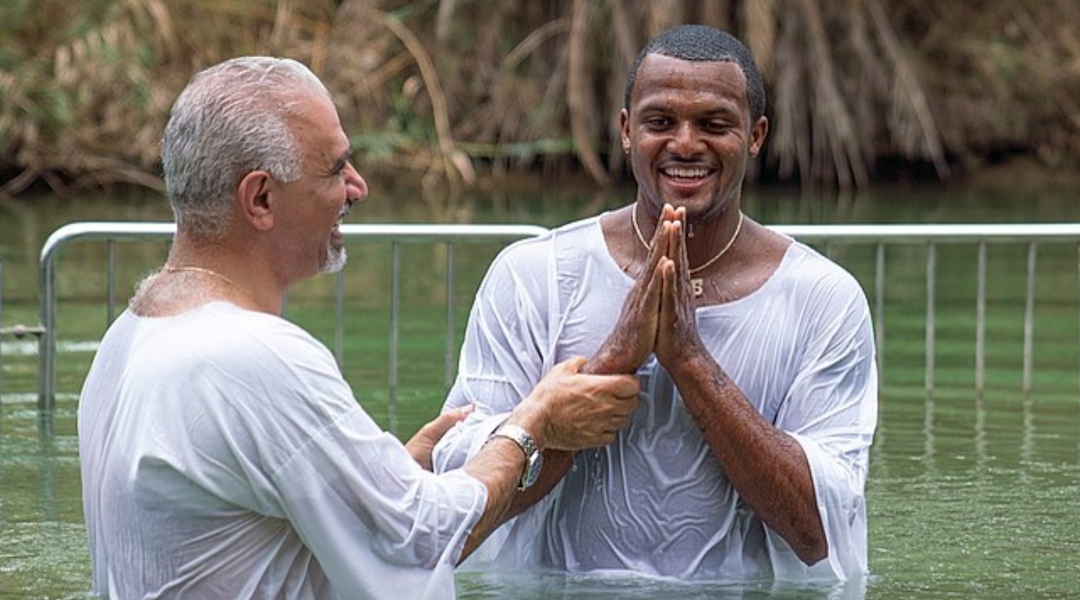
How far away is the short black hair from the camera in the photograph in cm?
512

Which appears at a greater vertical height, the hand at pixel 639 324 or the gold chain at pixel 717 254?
the gold chain at pixel 717 254

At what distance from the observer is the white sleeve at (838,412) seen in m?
5.08

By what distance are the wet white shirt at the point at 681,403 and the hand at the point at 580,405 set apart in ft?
0.99

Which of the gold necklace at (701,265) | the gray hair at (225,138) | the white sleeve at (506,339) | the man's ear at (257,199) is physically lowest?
the white sleeve at (506,339)

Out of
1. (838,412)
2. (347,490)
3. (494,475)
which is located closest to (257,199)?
(347,490)

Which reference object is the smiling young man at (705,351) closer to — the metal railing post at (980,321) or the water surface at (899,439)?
the water surface at (899,439)

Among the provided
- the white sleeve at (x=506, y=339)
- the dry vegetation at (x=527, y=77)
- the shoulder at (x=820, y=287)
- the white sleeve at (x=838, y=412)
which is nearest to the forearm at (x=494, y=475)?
the white sleeve at (x=506, y=339)

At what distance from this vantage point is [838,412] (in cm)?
512

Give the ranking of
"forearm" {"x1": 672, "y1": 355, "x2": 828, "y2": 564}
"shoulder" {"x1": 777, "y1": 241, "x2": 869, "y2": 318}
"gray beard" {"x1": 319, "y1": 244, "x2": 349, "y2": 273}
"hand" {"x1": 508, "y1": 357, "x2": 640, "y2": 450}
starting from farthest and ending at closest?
"shoulder" {"x1": 777, "y1": 241, "x2": 869, "y2": 318} → "forearm" {"x1": 672, "y1": 355, "x2": 828, "y2": 564} → "hand" {"x1": 508, "y1": 357, "x2": 640, "y2": 450} → "gray beard" {"x1": 319, "y1": 244, "x2": 349, "y2": 273}

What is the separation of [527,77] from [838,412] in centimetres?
1718

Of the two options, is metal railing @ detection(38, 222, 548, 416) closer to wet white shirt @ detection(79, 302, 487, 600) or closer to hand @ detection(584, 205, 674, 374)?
hand @ detection(584, 205, 674, 374)

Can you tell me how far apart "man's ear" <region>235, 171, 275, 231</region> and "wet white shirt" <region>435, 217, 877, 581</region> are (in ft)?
4.41

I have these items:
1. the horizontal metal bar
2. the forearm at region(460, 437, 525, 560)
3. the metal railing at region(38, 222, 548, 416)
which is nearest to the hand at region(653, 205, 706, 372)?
the forearm at region(460, 437, 525, 560)

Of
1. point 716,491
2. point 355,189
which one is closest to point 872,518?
point 716,491
